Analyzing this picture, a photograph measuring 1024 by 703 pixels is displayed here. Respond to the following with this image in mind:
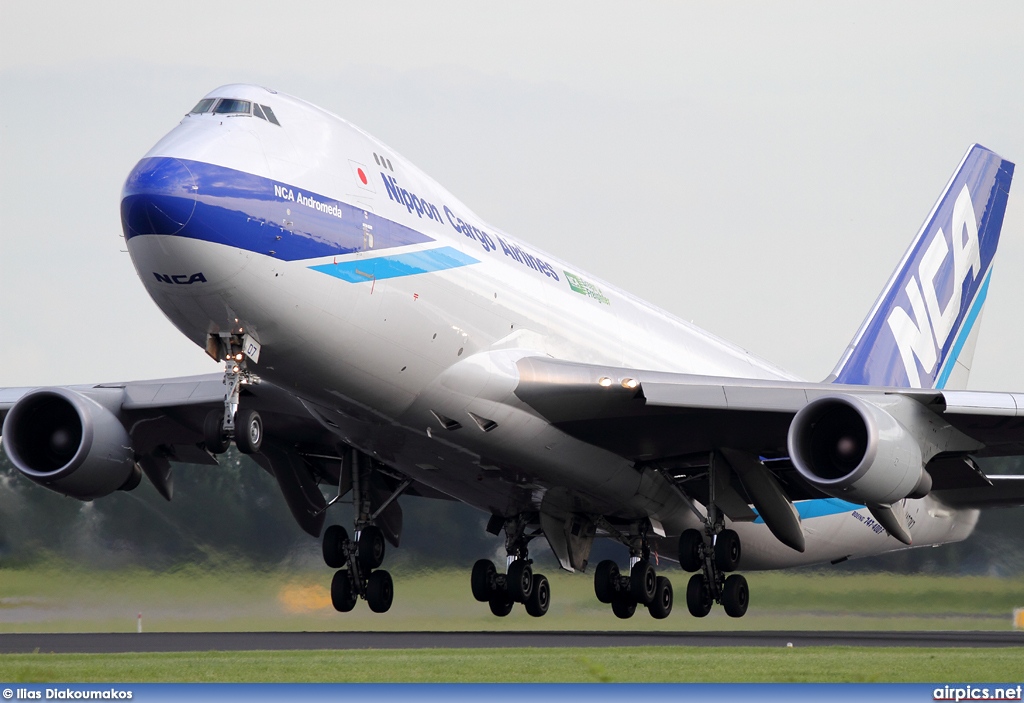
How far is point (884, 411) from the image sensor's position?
16.8 meters

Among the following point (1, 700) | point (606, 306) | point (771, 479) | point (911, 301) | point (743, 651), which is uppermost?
point (911, 301)

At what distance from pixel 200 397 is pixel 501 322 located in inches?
190

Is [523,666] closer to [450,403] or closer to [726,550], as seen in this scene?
[450,403]

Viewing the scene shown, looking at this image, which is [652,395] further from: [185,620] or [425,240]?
[185,620]

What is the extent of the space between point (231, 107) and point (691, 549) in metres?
9.01

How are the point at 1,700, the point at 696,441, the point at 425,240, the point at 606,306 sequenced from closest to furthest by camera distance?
the point at 1,700, the point at 425,240, the point at 696,441, the point at 606,306

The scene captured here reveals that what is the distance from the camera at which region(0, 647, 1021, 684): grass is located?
14867 mm

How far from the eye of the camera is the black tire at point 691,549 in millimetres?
19344

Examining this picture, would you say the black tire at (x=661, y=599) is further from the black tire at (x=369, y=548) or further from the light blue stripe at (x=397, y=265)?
the light blue stripe at (x=397, y=265)

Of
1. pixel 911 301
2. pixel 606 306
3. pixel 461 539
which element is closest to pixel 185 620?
pixel 461 539

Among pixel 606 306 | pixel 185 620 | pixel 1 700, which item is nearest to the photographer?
pixel 1 700

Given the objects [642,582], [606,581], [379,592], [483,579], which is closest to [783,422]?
[642,582]

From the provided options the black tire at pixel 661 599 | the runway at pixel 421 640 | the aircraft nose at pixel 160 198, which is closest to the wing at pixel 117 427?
the runway at pixel 421 640

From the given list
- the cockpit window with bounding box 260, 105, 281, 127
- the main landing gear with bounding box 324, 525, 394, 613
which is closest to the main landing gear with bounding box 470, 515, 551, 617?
the main landing gear with bounding box 324, 525, 394, 613
